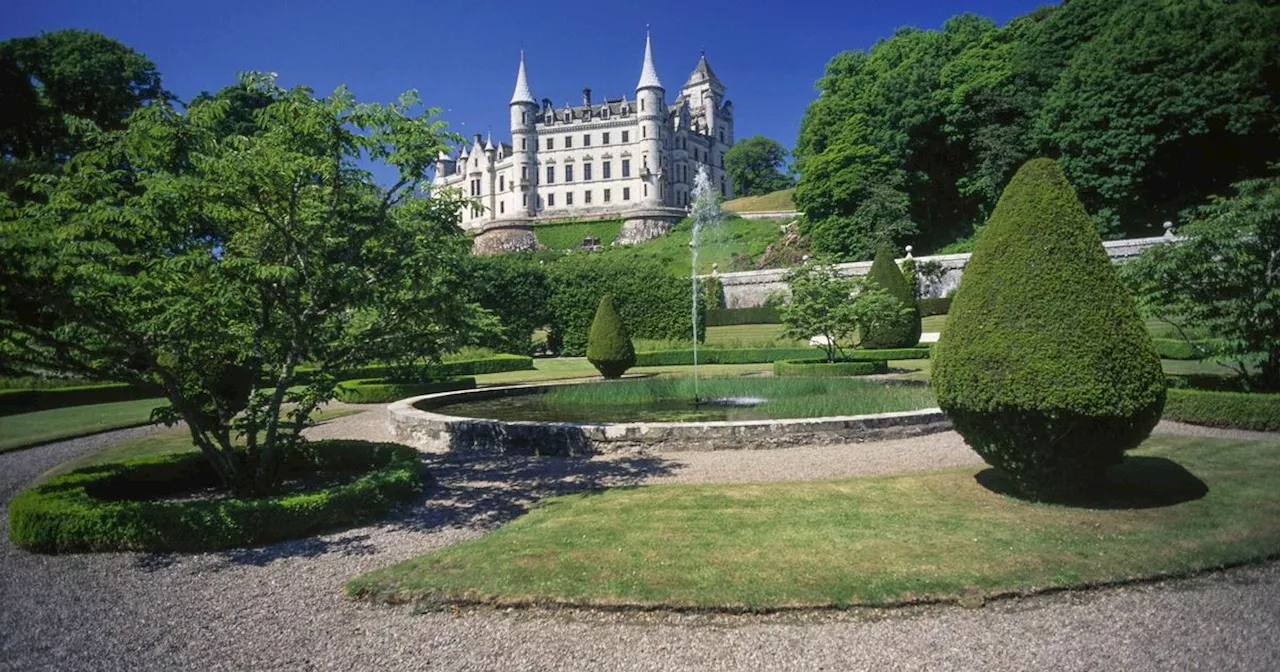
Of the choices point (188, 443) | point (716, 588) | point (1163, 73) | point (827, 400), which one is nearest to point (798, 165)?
point (1163, 73)

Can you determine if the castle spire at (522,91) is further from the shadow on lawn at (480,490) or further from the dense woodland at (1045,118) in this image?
the shadow on lawn at (480,490)

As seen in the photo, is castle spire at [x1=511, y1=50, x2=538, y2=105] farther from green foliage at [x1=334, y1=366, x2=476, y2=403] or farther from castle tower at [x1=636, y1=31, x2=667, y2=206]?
green foliage at [x1=334, y1=366, x2=476, y2=403]

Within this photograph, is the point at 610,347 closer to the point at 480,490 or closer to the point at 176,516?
the point at 480,490

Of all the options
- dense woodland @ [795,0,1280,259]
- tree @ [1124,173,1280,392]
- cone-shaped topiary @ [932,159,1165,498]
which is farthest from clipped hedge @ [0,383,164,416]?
dense woodland @ [795,0,1280,259]

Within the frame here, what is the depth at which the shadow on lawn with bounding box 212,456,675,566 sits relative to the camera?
628 cm

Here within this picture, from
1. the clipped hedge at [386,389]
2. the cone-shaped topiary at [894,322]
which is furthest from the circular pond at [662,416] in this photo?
the cone-shaped topiary at [894,322]

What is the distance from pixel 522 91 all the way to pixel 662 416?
78083 mm

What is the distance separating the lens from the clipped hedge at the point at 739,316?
3972cm

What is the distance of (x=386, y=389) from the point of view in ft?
63.7

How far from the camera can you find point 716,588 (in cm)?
485

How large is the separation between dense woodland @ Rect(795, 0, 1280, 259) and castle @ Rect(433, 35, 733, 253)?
28.4 meters

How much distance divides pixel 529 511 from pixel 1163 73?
41086mm

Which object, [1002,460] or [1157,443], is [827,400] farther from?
[1002,460]

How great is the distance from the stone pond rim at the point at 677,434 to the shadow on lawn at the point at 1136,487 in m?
2.68
